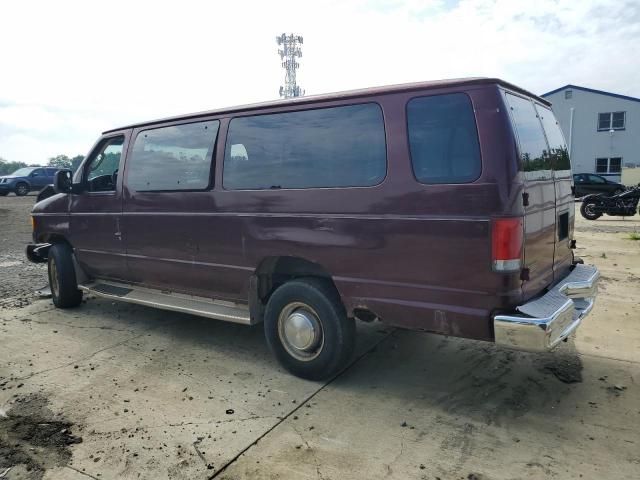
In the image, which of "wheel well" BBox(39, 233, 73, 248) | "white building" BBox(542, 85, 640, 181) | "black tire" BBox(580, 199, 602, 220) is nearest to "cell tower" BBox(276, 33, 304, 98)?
"white building" BBox(542, 85, 640, 181)

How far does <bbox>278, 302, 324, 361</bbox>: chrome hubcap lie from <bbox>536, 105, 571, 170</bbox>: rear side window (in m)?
2.27

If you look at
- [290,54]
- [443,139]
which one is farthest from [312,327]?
[290,54]

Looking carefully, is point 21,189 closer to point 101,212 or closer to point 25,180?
point 25,180

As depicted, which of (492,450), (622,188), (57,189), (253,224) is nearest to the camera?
(492,450)

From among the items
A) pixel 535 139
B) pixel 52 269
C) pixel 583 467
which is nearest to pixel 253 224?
pixel 535 139

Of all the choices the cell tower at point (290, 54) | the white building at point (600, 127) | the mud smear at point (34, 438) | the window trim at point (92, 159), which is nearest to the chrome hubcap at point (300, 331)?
the mud smear at point (34, 438)

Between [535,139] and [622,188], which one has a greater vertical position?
[535,139]

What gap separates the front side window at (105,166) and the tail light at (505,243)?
4136mm

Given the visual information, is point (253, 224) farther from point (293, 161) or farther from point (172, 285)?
point (172, 285)

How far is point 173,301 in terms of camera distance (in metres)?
4.89

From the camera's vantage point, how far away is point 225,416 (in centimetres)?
351

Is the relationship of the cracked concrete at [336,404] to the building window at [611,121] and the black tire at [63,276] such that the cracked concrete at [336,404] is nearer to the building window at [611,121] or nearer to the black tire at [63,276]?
the black tire at [63,276]

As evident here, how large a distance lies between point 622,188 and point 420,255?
22759 millimetres

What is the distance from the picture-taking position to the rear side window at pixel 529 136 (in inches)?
131
